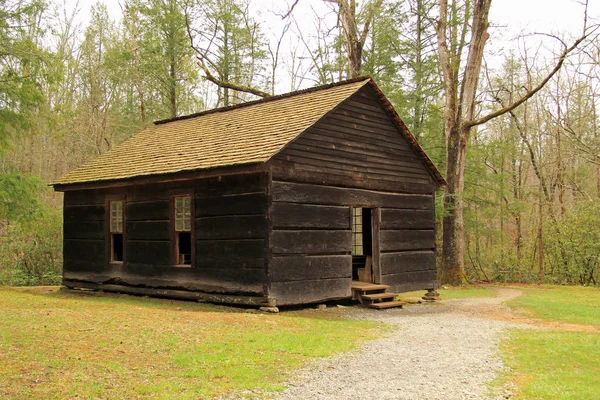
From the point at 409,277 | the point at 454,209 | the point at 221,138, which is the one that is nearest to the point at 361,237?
the point at 409,277

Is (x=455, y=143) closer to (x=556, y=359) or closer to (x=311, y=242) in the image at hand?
(x=311, y=242)

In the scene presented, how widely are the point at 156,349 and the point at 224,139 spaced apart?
839 cm

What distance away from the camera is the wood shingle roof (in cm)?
1405

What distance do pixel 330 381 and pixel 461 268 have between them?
17.4 metres

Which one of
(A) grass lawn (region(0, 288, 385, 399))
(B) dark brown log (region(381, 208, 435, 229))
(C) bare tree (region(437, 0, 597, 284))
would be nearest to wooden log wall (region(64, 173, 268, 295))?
(A) grass lawn (region(0, 288, 385, 399))

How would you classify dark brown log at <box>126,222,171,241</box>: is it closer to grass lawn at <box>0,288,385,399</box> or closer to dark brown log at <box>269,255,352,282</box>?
grass lawn at <box>0,288,385,399</box>

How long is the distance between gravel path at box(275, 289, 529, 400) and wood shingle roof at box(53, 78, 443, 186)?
5.09m

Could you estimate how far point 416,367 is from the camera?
8.17m

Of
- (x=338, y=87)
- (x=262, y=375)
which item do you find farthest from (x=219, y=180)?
(x=262, y=375)

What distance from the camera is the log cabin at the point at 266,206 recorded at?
13.5m

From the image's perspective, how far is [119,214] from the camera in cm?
1775

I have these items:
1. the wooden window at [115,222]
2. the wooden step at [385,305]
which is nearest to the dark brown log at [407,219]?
the wooden step at [385,305]

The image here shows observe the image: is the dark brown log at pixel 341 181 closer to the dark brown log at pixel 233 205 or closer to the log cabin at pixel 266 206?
the log cabin at pixel 266 206

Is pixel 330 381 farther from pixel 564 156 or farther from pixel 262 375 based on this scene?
pixel 564 156
